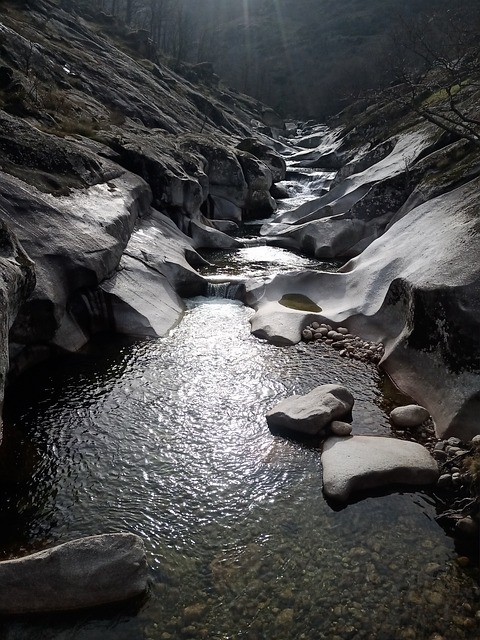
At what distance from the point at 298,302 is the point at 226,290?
409 cm

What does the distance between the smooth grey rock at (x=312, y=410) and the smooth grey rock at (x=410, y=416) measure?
4.30ft

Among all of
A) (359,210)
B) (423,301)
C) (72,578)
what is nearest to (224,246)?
(359,210)

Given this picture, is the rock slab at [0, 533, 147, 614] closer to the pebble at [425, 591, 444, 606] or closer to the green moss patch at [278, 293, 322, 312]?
the pebble at [425, 591, 444, 606]

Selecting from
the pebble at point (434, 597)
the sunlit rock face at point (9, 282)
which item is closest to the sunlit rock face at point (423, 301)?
the pebble at point (434, 597)

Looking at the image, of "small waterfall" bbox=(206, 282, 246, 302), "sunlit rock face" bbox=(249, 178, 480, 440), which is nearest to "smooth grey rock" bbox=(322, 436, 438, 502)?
"sunlit rock face" bbox=(249, 178, 480, 440)

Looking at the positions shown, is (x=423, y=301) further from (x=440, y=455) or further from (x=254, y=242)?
(x=254, y=242)

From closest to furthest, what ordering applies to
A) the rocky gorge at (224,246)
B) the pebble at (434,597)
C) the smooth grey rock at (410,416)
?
the pebble at (434,597) < the rocky gorge at (224,246) < the smooth grey rock at (410,416)

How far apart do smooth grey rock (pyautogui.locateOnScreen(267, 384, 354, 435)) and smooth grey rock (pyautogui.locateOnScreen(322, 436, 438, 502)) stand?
1092 millimetres

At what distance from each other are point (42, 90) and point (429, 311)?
33.6 m

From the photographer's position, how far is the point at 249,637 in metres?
6.76

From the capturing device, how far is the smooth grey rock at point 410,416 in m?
11.9

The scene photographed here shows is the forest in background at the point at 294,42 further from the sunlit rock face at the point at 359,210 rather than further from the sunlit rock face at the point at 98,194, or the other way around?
the sunlit rock face at the point at 359,210

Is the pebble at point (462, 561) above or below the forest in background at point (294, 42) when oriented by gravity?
below

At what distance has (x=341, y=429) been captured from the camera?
11.5 meters
